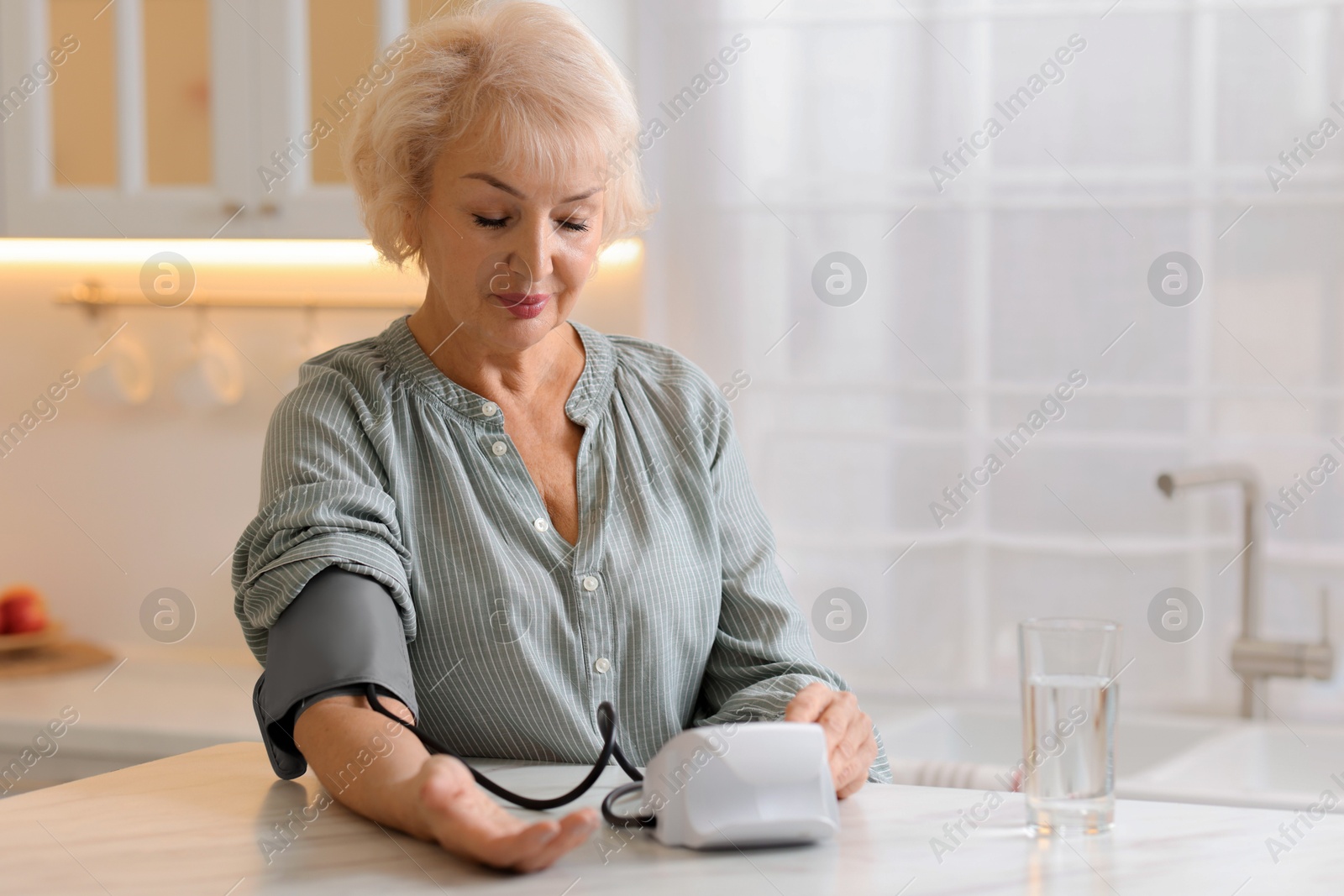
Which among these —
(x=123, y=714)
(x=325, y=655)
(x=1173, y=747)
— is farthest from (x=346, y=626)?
(x=1173, y=747)

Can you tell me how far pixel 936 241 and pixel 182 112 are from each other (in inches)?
49.8

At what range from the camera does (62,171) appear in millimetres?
2219

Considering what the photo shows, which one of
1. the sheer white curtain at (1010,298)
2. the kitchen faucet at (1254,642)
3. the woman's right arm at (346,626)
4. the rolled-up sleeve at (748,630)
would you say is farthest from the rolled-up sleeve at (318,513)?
the kitchen faucet at (1254,642)

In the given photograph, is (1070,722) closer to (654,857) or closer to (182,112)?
(654,857)

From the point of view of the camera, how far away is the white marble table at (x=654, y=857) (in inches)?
25.3

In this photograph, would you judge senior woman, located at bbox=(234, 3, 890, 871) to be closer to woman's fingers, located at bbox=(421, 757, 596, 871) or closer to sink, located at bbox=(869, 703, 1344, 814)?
woman's fingers, located at bbox=(421, 757, 596, 871)

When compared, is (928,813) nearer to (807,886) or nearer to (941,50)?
(807,886)

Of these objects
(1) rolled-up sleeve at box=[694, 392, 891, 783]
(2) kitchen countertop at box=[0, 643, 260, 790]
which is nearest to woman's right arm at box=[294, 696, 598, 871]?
(1) rolled-up sleeve at box=[694, 392, 891, 783]

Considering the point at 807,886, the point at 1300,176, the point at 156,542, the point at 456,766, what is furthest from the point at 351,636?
the point at 156,542

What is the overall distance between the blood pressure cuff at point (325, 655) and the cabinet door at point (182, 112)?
1336 mm

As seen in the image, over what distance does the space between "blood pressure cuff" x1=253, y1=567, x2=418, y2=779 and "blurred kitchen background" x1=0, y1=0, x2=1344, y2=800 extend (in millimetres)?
1155

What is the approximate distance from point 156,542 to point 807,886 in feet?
7.02

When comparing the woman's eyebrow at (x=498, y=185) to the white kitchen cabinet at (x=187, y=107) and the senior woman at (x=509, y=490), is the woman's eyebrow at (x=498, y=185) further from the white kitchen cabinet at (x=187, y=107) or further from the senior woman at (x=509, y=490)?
the white kitchen cabinet at (x=187, y=107)

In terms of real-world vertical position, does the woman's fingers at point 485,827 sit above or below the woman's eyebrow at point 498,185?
below
